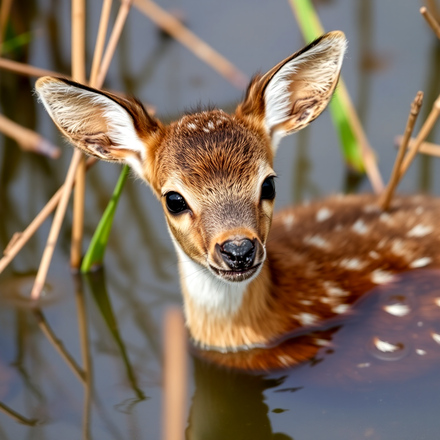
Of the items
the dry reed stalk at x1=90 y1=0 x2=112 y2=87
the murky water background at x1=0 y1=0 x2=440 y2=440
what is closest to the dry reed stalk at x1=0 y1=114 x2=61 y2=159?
the murky water background at x1=0 y1=0 x2=440 y2=440

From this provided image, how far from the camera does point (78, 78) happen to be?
394cm

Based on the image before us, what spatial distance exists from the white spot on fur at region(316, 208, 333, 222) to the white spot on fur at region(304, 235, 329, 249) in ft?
0.60

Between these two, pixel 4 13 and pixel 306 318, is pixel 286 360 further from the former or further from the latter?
pixel 4 13

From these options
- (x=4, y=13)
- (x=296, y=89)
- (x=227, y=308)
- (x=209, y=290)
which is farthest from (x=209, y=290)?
(x=4, y=13)

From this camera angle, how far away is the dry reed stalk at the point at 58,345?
3666mm

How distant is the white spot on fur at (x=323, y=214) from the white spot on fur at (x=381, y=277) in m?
0.45

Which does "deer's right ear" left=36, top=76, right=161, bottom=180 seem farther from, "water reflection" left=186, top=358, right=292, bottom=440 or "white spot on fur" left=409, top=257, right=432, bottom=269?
"white spot on fur" left=409, top=257, right=432, bottom=269

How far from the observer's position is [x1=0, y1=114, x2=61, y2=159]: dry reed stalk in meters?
4.54

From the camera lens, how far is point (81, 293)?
Result: 410 cm

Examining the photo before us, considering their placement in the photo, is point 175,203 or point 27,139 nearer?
point 175,203

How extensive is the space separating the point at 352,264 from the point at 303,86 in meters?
0.82

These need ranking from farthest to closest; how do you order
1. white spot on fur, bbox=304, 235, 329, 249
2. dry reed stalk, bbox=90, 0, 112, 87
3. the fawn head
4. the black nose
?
dry reed stalk, bbox=90, 0, 112, 87
white spot on fur, bbox=304, 235, 329, 249
the fawn head
the black nose

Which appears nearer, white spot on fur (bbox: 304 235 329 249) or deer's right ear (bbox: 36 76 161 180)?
deer's right ear (bbox: 36 76 161 180)

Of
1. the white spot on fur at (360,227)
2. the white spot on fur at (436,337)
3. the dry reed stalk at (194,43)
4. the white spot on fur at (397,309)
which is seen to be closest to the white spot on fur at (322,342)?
the white spot on fur at (397,309)
